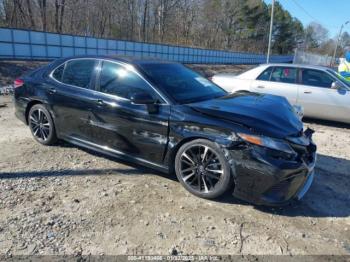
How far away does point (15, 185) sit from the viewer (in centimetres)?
394

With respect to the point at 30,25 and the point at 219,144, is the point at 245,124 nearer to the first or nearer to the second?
the point at 219,144

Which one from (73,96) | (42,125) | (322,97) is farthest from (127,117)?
(322,97)

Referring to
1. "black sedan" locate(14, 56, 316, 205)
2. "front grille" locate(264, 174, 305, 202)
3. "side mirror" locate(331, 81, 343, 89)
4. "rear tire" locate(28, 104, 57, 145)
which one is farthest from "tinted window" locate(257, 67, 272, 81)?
"rear tire" locate(28, 104, 57, 145)

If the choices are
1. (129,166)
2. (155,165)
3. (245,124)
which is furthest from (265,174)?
(129,166)

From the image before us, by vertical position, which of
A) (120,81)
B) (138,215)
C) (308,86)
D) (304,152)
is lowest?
(138,215)

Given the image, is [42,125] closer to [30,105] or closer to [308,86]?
[30,105]

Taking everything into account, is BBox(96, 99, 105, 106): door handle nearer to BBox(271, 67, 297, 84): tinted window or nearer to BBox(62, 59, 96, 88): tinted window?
BBox(62, 59, 96, 88): tinted window

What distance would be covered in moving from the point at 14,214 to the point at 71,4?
33.5m

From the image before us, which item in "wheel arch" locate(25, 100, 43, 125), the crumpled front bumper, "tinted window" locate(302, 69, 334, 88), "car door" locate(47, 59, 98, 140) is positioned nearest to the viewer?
the crumpled front bumper

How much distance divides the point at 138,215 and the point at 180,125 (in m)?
1.12

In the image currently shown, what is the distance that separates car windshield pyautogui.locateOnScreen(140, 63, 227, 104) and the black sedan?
0.02 meters

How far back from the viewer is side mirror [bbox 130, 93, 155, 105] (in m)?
3.81

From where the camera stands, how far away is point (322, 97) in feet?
24.8

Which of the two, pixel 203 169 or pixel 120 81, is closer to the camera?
pixel 203 169
